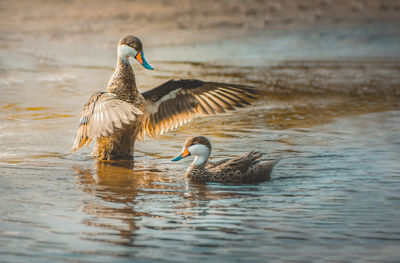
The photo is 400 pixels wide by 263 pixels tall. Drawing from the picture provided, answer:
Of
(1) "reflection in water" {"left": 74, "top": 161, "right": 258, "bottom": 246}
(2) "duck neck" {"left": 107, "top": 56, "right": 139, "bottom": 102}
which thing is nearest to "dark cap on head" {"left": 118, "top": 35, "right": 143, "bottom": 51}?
(2) "duck neck" {"left": 107, "top": 56, "right": 139, "bottom": 102}

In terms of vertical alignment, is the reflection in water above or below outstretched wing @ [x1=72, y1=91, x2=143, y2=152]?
below

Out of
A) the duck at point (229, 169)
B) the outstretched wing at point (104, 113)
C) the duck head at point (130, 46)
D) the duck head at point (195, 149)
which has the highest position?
the duck head at point (130, 46)

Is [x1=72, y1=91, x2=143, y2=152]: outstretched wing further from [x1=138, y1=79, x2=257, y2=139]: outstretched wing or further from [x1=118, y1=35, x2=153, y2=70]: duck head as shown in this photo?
[x1=138, y1=79, x2=257, y2=139]: outstretched wing

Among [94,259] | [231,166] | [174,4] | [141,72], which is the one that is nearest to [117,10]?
[174,4]

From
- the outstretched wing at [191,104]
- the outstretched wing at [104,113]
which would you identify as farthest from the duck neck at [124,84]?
the outstretched wing at [104,113]

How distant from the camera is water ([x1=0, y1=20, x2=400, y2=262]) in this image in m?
5.11

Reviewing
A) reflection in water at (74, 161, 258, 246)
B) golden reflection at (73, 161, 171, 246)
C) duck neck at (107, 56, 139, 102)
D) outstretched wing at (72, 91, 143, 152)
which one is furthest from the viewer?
duck neck at (107, 56, 139, 102)

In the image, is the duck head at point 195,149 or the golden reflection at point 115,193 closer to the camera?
the golden reflection at point 115,193

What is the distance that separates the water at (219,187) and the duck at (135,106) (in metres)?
0.29

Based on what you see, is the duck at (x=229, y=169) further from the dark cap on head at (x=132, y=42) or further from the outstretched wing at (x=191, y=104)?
the dark cap on head at (x=132, y=42)

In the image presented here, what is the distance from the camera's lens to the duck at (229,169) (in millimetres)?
7285

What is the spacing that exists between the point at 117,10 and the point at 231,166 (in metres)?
15.6

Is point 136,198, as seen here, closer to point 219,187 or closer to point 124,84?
point 219,187

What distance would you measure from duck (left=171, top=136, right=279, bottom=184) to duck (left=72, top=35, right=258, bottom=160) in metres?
0.78
